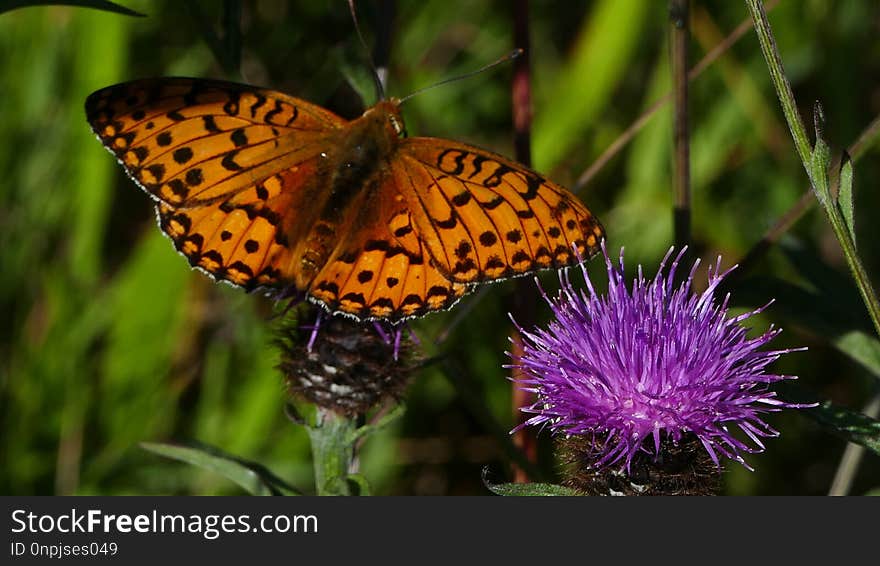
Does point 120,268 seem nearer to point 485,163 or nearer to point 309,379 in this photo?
point 309,379

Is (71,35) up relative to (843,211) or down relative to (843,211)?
up

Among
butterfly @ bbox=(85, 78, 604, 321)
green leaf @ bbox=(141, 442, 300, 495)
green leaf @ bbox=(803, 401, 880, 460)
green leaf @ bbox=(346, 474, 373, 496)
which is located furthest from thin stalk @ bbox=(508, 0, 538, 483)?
green leaf @ bbox=(803, 401, 880, 460)

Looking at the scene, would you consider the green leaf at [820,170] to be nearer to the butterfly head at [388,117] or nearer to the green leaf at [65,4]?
the butterfly head at [388,117]

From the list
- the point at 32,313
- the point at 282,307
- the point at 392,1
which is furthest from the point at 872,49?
the point at 32,313

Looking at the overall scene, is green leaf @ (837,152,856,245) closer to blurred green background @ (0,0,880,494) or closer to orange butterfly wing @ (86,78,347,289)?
orange butterfly wing @ (86,78,347,289)

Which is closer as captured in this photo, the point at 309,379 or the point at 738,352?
the point at 738,352

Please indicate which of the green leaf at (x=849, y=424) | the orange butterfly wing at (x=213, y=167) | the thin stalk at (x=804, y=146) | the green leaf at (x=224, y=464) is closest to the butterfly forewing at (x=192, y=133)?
the orange butterfly wing at (x=213, y=167)
